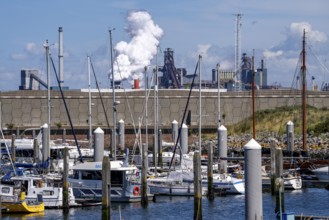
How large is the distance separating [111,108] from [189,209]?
1810 inches

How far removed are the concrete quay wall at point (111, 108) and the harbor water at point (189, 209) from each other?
39.5 metres

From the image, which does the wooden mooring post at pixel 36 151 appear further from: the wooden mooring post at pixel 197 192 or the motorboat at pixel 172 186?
the wooden mooring post at pixel 197 192

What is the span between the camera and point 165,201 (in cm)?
4634

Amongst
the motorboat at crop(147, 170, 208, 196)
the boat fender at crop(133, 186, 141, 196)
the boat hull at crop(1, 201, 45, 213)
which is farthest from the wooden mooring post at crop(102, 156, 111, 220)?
the motorboat at crop(147, 170, 208, 196)

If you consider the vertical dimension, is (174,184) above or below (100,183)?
below

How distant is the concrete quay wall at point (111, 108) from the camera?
3494 inches

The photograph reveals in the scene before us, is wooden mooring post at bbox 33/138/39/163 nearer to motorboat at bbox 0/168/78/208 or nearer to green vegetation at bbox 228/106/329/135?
motorboat at bbox 0/168/78/208

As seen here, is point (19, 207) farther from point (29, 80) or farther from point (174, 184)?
point (29, 80)

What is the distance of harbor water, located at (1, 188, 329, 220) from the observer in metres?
40.6

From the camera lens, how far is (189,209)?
143ft

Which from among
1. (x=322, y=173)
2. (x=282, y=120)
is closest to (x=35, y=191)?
(x=322, y=173)

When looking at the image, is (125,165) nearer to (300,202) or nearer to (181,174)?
(181,174)

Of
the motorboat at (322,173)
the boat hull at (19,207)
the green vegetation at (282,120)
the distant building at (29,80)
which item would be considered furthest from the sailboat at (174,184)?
the distant building at (29,80)

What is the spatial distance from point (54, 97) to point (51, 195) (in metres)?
47.8
